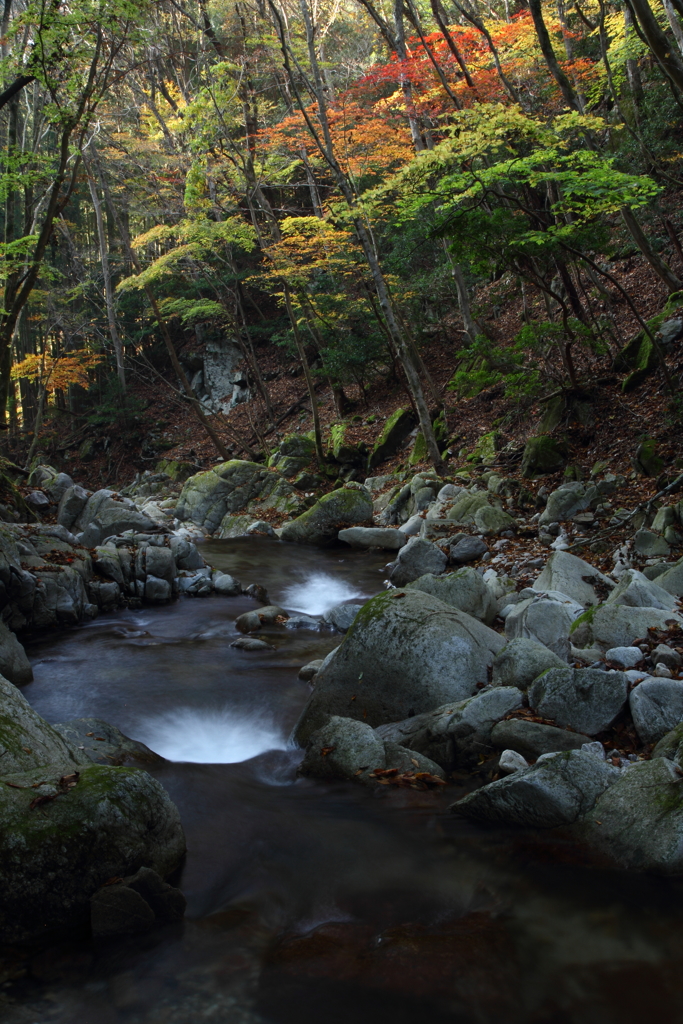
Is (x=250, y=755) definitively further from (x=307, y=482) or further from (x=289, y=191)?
(x=289, y=191)

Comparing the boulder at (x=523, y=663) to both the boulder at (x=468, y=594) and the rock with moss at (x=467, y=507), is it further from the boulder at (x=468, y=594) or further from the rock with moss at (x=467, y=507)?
the rock with moss at (x=467, y=507)

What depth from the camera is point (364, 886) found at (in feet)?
11.6

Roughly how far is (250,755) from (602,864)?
9.26 feet

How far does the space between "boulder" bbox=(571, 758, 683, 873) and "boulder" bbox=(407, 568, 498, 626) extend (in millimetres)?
3043

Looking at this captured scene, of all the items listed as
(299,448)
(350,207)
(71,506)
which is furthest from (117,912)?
(299,448)

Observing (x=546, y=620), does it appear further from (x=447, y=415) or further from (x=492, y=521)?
(x=447, y=415)

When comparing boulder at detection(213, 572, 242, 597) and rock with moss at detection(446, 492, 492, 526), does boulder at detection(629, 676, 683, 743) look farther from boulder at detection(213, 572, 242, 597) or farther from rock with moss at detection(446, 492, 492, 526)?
boulder at detection(213, 572, 242, 597)

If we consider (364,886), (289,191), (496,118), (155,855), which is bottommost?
(364,886)

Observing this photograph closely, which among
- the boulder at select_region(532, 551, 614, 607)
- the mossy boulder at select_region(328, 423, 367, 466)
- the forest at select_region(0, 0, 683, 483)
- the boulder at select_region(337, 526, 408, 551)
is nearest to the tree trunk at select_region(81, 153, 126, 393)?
the forest at select_region(0, 0, 683, 483)

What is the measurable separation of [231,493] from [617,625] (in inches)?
496

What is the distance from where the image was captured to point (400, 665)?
5023 millimetres

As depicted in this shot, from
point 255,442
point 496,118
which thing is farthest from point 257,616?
point 255,442

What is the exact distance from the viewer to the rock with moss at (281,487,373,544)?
1293cm

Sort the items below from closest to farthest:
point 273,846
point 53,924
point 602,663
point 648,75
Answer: point 53,924 → point 273,846 → point 602,663 → point 648,75
